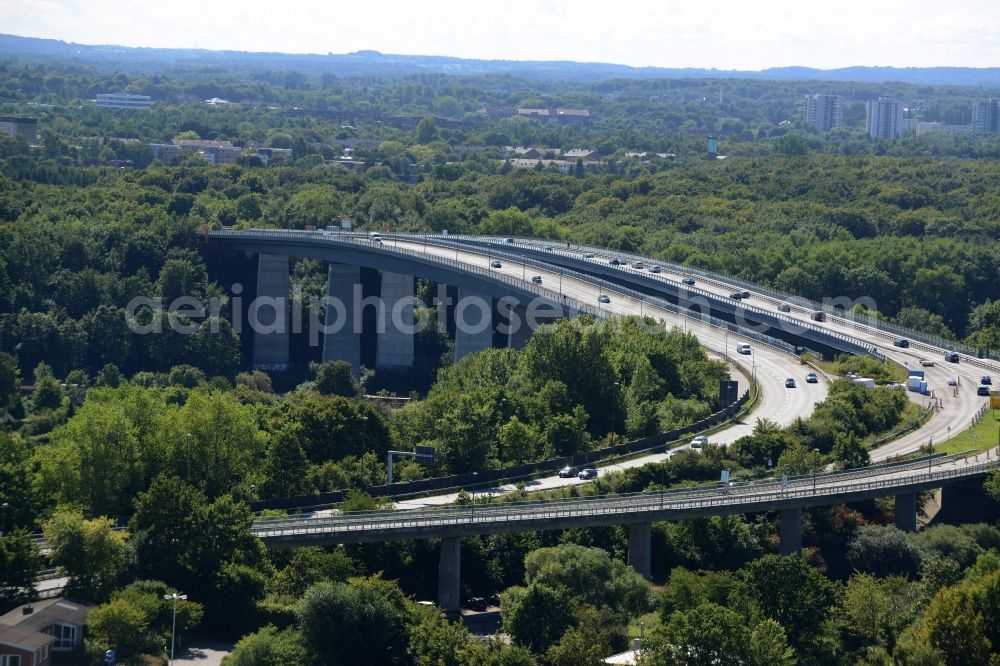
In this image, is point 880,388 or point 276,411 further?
point 880,388

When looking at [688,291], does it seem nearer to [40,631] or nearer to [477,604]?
[477,604]

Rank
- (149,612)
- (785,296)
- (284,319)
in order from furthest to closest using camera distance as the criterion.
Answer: (284,319) → (785,296) → (149,612)

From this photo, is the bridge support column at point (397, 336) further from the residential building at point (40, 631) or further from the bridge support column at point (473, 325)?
the residential building at point (40, 631)

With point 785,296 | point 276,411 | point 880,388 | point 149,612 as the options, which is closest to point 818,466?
point 880,388

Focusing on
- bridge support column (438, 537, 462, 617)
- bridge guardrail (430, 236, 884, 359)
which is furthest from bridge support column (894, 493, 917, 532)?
bridge guardrail (430, 236, 884, 359)

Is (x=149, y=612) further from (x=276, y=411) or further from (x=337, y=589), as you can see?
(x=276, y=411)

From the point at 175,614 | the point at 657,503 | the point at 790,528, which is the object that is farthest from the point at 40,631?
the point at 790,528

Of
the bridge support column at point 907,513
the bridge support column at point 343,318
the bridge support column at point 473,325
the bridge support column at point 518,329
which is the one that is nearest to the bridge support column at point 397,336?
the bridge support column at point 343,318

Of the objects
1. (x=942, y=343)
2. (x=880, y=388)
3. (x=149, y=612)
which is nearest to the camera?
(x=149, y=612)
